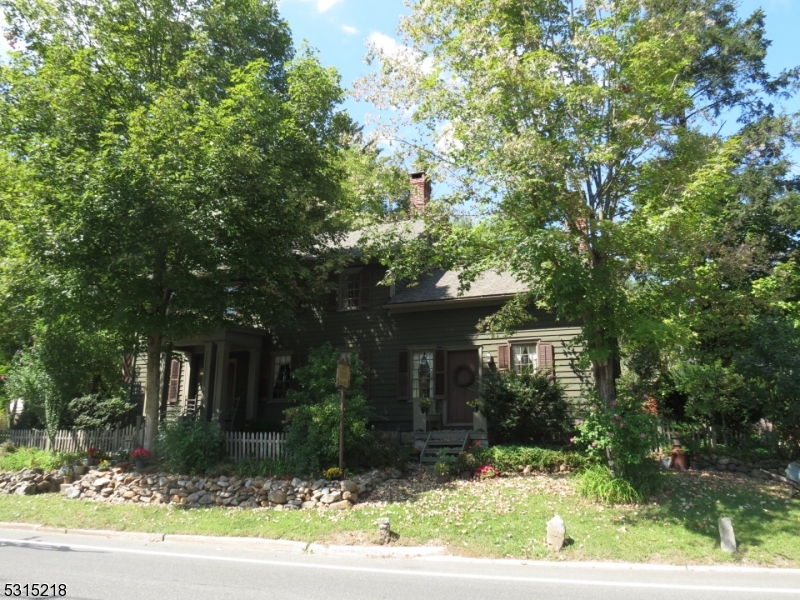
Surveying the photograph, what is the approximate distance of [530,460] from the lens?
13148 mm

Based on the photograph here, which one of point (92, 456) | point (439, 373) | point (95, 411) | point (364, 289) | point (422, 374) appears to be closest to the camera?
point (92, 456)

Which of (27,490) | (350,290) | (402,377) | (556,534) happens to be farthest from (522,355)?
(27,490)

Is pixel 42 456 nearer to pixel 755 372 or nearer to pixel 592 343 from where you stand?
pixel 592 343

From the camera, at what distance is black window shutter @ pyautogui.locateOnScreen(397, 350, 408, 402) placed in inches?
707

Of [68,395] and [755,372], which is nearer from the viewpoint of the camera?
[755,372]

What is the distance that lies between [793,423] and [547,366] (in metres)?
5.94

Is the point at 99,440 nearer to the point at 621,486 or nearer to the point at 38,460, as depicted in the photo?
the point at 38,460

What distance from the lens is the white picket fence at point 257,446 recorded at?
13164 millimetres

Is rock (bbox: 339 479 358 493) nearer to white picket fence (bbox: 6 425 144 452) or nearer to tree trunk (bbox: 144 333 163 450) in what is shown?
tree trunk (bbox: 144 333 163 450)

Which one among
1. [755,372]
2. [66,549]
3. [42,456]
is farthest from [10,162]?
[755,372]

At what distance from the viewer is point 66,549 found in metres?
9.02

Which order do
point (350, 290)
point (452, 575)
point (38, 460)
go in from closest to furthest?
point (452, 575) → point (38, 460) → point (350, 290)

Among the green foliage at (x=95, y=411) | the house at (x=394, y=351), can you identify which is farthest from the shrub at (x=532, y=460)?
the green foliage at (x=95, y=411)

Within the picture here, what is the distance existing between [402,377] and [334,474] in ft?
22.0
